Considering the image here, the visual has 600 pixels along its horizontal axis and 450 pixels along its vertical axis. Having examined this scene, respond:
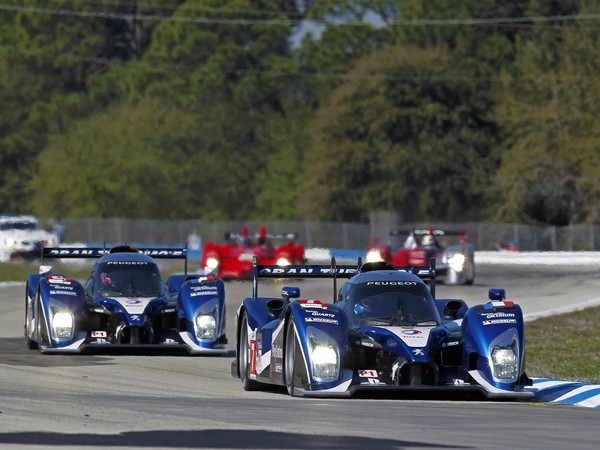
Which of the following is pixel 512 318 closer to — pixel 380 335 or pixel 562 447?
pixel 380 335

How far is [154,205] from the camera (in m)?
87.2

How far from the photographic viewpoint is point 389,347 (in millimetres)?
14914

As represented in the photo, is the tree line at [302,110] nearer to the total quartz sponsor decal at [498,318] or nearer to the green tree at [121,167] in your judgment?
the green tree at [121,167]

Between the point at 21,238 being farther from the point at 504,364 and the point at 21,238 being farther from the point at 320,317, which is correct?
the point at 504,364

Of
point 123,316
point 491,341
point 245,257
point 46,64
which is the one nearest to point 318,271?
point 491,341

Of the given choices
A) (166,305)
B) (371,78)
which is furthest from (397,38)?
(166,305)

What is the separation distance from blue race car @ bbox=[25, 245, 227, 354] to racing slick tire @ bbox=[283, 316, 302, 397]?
5.02 m

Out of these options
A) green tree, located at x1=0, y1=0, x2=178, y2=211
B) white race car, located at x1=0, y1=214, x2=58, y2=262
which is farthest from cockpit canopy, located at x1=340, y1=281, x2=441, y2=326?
green tree, located at x1=0, y1=0, x2=178, y2=211

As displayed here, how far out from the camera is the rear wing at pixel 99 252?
72.4 feet

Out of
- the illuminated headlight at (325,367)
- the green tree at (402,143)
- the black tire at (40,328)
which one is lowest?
the black tire at (40,328)

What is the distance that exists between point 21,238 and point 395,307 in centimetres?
4429

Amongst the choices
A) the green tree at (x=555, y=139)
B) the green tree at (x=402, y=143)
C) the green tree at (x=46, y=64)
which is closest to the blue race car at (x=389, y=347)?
the green tree at (x=555, y=139)

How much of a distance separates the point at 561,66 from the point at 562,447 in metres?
69.7

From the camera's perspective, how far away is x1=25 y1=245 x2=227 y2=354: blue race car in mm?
20141
